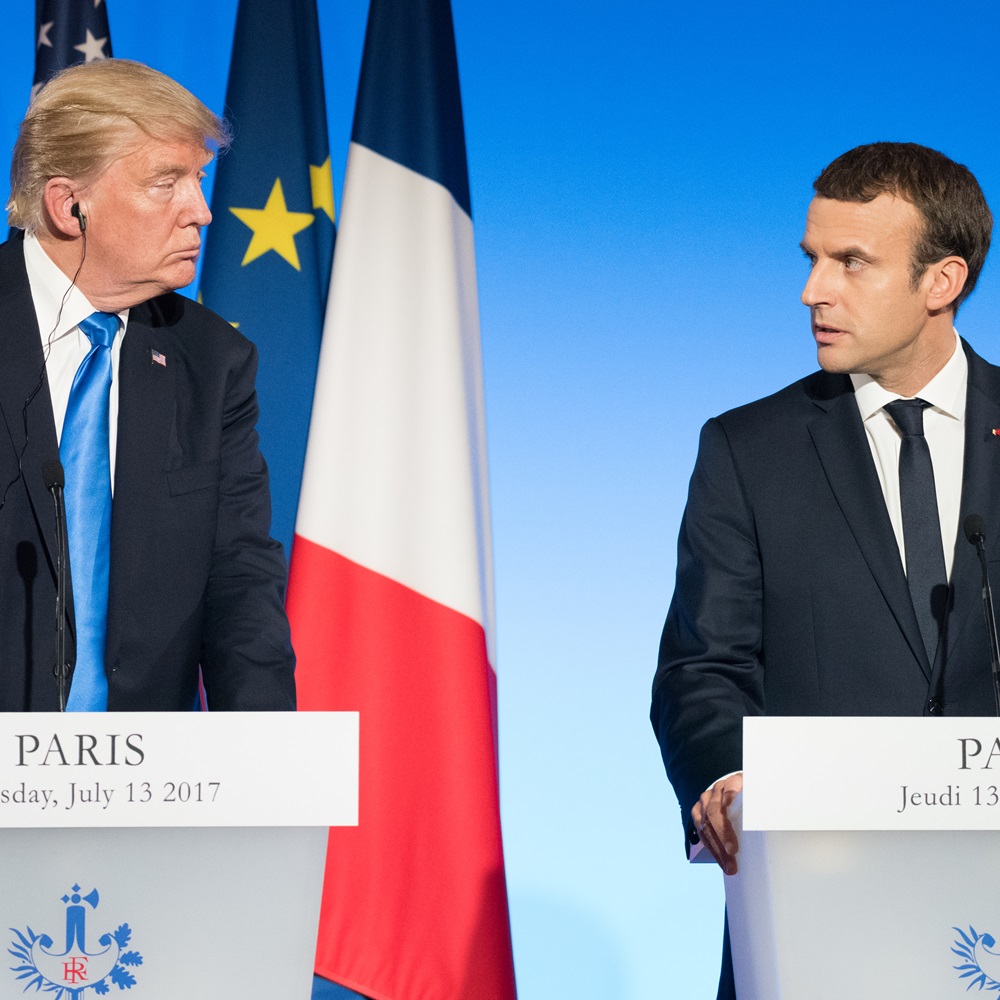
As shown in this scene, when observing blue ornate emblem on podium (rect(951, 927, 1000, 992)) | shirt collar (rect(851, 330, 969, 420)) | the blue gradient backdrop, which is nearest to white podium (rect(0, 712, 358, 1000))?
blue ornate emblem on podium (rect(951, 927, 1000, 992))

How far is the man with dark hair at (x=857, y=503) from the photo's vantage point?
6.63 ft

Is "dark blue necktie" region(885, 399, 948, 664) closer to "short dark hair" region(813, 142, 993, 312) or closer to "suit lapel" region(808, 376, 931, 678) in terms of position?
"suit lapel" region(808, 376, 931, 678)

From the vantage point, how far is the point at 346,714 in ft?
4.64

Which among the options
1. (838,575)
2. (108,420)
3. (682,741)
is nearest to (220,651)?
(108,420)

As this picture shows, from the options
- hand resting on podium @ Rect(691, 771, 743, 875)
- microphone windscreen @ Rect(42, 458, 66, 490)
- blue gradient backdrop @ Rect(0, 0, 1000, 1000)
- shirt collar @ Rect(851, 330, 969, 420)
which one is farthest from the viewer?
blue gradient backdrop @ Rect(0, 0, 1000, 1000)

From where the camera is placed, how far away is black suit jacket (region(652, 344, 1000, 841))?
2004 millimetres

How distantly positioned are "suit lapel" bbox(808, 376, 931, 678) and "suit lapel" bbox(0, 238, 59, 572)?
1.12 m

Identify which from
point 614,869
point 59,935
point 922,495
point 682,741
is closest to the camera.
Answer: point 59,935

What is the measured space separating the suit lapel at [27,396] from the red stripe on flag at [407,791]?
3.53 feet

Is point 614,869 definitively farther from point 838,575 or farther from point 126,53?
point 126,53

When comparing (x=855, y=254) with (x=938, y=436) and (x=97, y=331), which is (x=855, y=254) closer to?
(x=938, y=436)

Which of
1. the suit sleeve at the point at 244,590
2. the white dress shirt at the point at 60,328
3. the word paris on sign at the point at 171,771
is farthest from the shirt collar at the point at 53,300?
the word paris on sign at the point at 171,771

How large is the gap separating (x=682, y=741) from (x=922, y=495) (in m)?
0.51

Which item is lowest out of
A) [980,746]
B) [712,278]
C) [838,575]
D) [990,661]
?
[980,746]
